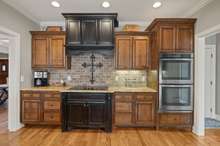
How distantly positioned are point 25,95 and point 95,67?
1.91 meters

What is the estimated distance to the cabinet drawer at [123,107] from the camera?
171 inches

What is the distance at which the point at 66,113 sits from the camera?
4.21 m

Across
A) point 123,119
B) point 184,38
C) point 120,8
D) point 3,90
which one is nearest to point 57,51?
point 120,8

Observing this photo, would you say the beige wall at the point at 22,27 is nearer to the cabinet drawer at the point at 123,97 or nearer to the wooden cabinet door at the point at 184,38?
the cabinet drawer at the point at 123,97

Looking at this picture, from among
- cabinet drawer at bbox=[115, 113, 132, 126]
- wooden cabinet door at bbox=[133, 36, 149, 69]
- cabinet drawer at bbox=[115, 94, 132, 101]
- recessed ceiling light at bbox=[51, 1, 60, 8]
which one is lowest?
cabinet drawer at bbox=[115, 113, 132, 126]

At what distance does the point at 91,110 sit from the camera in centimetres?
418

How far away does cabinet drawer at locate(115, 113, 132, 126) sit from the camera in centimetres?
434

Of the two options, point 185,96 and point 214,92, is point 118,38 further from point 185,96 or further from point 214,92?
point 214,92

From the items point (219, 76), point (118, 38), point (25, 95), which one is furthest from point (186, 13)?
point (25, 95)

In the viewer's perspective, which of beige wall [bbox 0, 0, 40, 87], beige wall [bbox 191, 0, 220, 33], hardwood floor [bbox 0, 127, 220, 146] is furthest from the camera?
beige wall [bbox 0, 0, 40, 87]

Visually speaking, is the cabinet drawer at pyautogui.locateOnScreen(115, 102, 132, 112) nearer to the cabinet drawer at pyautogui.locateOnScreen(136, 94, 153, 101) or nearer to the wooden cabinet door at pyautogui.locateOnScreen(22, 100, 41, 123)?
the cabinet drawer at pyautogui.locateOnScreen(136, 94, 153, 101)

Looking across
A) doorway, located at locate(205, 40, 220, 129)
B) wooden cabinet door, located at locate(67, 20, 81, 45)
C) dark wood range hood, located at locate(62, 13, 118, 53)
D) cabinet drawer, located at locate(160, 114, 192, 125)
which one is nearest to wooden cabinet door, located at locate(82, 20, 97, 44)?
dark wood range hood, located at locate(62, 13, 118, 53)

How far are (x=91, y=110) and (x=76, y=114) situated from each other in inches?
13.9

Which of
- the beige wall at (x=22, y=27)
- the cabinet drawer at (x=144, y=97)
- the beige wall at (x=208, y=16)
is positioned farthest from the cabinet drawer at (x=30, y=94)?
the beige wall at (x=208, y=16)
